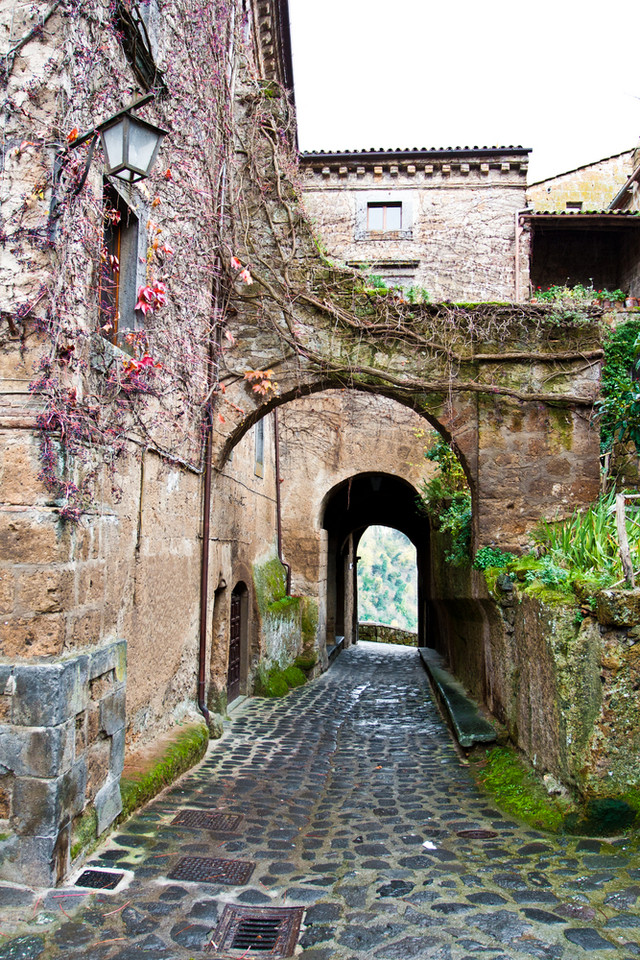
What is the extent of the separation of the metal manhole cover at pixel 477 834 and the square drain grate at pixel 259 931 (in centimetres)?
135

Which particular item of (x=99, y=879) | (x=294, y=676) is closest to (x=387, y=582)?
(x=294, y=676)

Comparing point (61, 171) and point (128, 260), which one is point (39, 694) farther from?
point (128, 260)

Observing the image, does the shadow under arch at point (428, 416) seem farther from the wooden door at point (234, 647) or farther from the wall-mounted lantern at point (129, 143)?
the wall-mounted lantern at point (129, 143)

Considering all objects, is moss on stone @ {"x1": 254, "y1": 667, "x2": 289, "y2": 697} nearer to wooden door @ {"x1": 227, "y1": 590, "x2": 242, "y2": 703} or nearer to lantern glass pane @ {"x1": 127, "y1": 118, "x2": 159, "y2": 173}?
wooden door @ {"x1": 227, "y1": 590, "x2": 242, "y2": 703}

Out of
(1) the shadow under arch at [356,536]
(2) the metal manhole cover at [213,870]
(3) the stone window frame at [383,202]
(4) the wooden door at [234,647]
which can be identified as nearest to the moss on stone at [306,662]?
(4) the wooden door at [234,647]

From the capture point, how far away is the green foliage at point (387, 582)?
65.6 metres

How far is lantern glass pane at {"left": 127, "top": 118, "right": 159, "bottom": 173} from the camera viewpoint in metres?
3.55

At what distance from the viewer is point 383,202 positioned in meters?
15.4

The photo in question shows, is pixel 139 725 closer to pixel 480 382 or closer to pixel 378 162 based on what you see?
pixel 480 382

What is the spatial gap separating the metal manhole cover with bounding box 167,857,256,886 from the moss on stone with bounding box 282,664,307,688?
6.41 meters

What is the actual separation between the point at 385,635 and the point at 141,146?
73.0 feet

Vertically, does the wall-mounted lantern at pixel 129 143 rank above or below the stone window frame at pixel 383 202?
below

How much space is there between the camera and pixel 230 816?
14.5 feet

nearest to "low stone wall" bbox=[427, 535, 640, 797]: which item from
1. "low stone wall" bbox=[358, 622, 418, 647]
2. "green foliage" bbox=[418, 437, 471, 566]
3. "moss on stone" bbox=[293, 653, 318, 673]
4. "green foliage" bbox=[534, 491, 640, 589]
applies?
"green foliage" bbox=[534, 491, 640, 589]
